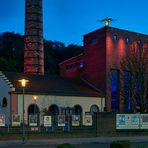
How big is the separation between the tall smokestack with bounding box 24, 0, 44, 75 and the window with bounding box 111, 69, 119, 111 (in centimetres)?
1259

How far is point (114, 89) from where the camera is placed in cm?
6003

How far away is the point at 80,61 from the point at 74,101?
1292cm

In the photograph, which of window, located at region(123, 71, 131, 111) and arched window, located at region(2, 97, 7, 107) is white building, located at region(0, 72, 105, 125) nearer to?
arched window, located at region(2, 97, 7, 107)

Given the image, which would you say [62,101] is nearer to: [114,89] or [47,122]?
[114,89]

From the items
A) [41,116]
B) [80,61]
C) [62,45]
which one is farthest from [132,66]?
[62,45]

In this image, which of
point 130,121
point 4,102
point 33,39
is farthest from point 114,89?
point 130,121

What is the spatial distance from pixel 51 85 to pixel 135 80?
1084 cm

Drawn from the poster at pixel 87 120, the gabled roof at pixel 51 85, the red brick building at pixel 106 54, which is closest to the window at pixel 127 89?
the red brick building at pixel 106 54

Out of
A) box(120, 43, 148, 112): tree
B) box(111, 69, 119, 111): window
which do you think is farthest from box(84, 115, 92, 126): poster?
box(111, 69, 119, 111): window

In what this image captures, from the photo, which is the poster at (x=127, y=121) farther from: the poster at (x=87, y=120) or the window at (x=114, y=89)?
the window at (x=114, y=89)

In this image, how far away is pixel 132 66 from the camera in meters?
54.5

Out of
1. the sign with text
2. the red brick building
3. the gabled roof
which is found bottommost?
the sign with text

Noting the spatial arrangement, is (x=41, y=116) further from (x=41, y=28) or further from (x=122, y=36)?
(x=41, y=28)

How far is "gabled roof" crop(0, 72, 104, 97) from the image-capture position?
51.1m
